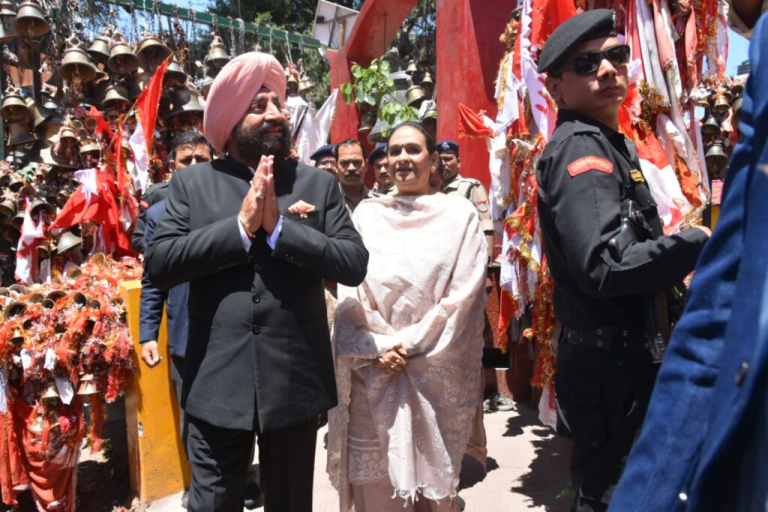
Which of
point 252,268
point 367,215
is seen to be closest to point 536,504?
point 367,215

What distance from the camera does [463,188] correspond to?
4.76 meters

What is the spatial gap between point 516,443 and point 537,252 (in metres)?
1.64

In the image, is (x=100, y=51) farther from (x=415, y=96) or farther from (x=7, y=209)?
(x=415, y=96)

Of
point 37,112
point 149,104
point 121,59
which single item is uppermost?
point 121,59

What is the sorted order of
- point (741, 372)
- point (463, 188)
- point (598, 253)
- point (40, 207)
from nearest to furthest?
1. point (741, 372)
2. point (598, 253)
3. point (463, 188)
4. point (40, 207)

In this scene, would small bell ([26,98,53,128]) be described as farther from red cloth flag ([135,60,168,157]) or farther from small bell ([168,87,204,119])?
red cloth flag ([135,60,168,157])

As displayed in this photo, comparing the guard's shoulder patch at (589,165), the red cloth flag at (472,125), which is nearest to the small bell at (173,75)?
the red cloth flag at (472,125)

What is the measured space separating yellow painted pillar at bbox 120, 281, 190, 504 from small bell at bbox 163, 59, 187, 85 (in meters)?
4.10

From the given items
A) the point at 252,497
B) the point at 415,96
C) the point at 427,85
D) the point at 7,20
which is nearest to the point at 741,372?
the point at 252,497

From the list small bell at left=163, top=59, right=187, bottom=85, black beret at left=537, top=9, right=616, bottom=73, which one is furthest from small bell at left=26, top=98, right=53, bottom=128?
black beret at left=537, top=9, right=616, bottom=73

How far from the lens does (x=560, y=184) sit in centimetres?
179

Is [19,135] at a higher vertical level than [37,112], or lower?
lower

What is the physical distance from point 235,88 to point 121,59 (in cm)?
570

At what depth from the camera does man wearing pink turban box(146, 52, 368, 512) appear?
2045 mm
